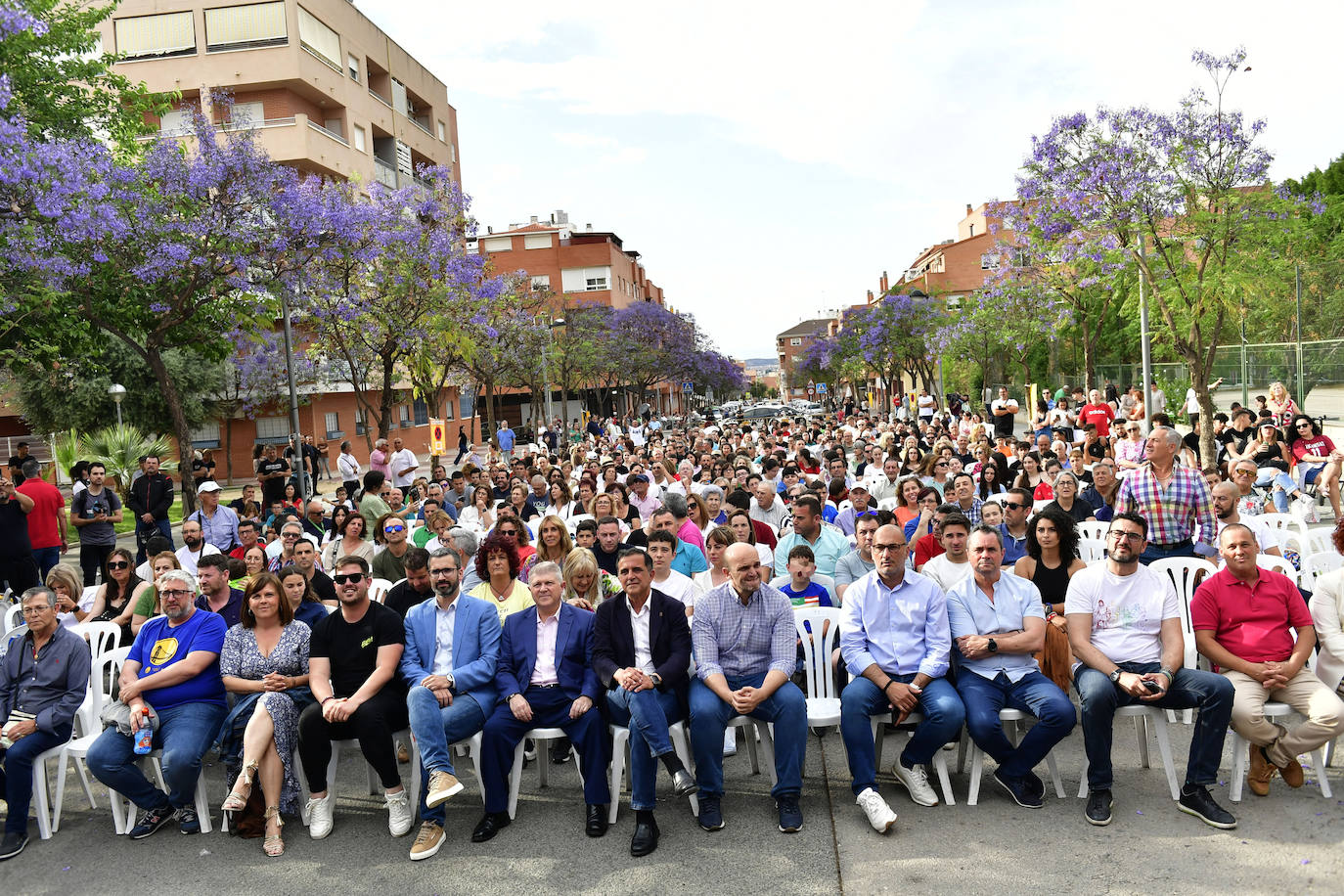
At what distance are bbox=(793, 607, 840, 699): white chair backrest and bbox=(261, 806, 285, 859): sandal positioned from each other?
9.73 ft

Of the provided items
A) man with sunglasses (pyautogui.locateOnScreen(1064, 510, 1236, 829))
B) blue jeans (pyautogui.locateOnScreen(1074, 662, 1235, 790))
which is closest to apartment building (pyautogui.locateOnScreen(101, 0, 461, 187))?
man with sunglasses (pyautogui.locateOnScreen(1064, 510, 1236, 829))

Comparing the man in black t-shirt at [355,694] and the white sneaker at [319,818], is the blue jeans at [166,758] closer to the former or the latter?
the man in black t-shirt at [355,694]

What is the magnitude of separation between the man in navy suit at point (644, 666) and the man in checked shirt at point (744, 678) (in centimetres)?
12

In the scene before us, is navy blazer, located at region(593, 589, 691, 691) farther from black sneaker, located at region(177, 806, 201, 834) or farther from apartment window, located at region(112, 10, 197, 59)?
apartment window, located at region(112, 10, 197, 59)

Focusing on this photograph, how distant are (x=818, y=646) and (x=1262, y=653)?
2.33 meters

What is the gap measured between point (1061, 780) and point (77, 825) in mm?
5389

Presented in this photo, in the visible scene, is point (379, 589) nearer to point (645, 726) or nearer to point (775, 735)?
point (645, 726)

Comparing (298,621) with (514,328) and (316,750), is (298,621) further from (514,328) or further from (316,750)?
(514,328)

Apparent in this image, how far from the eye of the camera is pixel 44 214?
12047 mm

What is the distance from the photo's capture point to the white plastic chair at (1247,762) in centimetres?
505

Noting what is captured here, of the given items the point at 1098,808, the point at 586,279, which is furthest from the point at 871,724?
the point at 586,279

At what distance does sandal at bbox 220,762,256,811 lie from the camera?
526 centimetres

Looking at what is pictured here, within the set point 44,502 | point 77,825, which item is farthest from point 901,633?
point 44,502

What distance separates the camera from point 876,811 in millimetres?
4992
